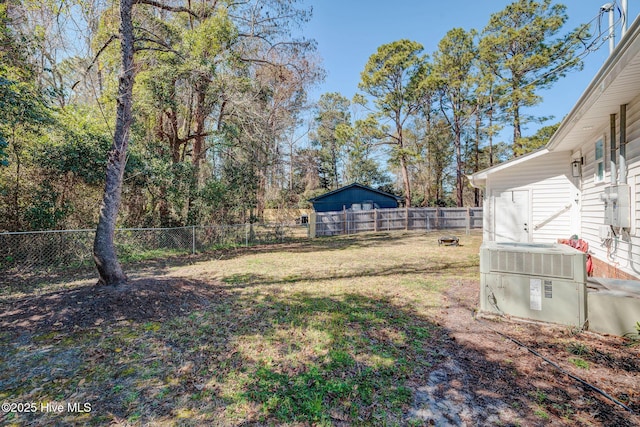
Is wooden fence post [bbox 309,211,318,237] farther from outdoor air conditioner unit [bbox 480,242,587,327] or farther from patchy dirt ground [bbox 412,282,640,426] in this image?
patchy dirt ground [bbox 412,282,640,426]

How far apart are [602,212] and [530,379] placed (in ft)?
14.9

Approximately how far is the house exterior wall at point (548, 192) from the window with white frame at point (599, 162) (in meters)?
1.67

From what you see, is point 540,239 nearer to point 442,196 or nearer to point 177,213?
point 177,213

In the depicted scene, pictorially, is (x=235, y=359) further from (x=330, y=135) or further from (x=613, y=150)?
(x=330, y=135)

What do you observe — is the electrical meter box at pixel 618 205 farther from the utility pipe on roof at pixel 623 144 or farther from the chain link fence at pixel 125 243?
the chain link fence at pixel 125 243

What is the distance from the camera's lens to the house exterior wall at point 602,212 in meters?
3.78

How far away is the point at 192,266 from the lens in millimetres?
7332

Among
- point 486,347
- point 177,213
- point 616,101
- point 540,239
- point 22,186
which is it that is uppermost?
point 616,101

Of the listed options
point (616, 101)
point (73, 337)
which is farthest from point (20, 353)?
point (616, 101)

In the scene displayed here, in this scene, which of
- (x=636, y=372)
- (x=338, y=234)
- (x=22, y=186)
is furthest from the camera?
(x=338, y=234)

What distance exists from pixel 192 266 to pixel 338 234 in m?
10.5

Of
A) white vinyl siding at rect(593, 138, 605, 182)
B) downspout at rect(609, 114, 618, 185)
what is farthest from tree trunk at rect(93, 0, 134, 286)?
white vinyl siding at rect(593, 138, 605, 182)

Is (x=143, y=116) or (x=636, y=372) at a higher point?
(x=143, y=116)

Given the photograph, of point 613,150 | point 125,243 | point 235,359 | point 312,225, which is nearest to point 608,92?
point 613,150
